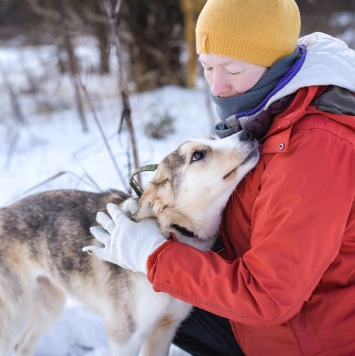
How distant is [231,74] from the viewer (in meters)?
1.98

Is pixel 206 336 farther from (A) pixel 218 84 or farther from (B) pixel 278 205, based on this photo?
(A) pixel 218 84

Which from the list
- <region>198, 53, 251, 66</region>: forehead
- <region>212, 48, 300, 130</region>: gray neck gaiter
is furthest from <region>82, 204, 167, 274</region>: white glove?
<region>198, 53, 251, 66</region>: forehead

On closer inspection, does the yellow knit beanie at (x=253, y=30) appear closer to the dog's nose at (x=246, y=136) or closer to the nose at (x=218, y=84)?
the nose at (x=218, y=84)

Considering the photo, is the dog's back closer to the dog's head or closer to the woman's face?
the dog's head

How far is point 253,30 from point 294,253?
921 millimetres

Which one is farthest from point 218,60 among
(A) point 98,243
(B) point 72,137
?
(B) point 72,137

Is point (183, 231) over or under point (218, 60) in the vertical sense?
under

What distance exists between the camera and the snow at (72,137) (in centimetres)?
313

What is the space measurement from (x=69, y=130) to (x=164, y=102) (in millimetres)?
1623

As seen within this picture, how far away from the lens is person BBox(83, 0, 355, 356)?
5.33ft

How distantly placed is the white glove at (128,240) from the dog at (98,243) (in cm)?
7

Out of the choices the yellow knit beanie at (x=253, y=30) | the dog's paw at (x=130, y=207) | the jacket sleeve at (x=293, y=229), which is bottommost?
the dog's paw at (x=130, y=207)

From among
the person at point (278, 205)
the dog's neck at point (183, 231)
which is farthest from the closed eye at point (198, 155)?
the dog's neck at point (183, 231)

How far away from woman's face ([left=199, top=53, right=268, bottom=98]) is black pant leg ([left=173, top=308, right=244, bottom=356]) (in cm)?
118
